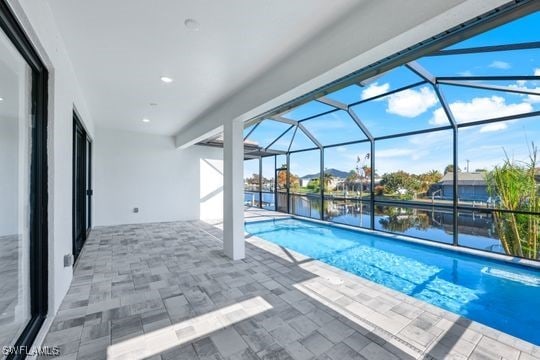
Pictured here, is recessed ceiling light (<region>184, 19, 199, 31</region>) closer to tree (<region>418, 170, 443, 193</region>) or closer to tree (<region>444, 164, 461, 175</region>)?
tree (<region>444, 164, 461, 175</region>)

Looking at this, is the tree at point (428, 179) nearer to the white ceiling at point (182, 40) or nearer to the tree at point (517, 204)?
the tree at point (517, 204)

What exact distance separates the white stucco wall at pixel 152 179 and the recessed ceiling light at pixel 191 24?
565 centimetres

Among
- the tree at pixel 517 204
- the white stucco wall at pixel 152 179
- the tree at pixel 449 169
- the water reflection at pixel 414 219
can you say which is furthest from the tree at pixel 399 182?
the white stucco wall at pixel 152 179

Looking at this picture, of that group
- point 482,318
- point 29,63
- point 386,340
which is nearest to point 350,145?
point 482,318

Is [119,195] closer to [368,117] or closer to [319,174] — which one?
[319,174]

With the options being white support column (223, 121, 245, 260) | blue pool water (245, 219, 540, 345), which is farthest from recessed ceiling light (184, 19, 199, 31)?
blue pool water (245, 219, 540, 345)

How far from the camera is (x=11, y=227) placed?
160 centimetres

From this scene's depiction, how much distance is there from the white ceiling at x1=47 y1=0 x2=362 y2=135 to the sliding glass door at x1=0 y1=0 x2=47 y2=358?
642 mm

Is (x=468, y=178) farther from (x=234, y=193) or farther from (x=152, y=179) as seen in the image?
(x=152, y=179)

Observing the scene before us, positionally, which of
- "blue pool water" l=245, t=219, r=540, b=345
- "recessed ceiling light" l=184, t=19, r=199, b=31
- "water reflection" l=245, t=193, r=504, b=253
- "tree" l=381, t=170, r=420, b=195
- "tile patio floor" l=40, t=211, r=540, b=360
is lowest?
"blue pool water" l=245, t=219, r=540, b=345

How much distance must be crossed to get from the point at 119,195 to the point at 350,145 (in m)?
6.67

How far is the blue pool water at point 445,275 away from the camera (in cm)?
271

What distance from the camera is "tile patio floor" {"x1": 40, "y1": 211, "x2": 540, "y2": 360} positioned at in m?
1.81

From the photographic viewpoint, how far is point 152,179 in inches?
282
